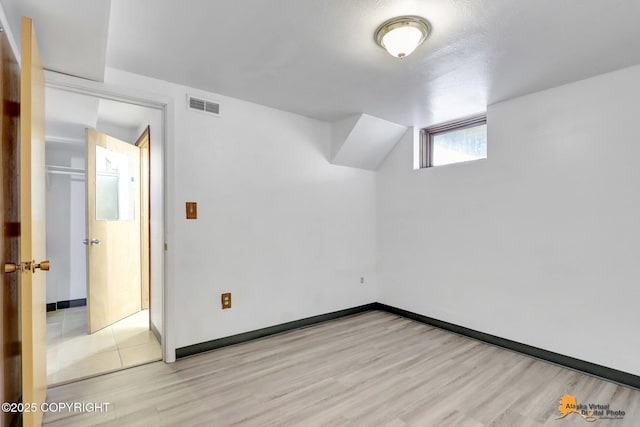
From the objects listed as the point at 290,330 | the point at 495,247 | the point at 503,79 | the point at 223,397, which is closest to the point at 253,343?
the point at 290,330

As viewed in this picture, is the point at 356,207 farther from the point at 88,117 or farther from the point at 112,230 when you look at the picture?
the point at 88,117

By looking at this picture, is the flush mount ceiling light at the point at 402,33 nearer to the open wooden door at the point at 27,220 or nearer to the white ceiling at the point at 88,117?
the open wooden door at the point at 27,220

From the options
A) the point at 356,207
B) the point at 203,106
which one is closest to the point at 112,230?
the point at 203,106

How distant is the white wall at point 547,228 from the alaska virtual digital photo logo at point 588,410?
0.51 meters

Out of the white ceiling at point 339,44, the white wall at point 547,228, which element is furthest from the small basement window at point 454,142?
the white ceiling at point 339,44

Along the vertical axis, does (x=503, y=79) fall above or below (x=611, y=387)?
above

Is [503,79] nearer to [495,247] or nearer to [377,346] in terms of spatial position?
[495,247]

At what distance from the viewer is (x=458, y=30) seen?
6.05 ft

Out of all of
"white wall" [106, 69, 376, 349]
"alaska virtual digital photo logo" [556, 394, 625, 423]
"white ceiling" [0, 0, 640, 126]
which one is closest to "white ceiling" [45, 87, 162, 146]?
"white wall" [106, 69, 376, 349]

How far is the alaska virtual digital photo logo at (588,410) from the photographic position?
6.19ft

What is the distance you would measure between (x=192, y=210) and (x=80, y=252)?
2553 millimetres

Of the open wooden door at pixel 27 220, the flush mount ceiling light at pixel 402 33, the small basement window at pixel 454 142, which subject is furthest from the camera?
the small basement window at pixel 454 142

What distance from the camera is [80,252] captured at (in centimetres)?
412

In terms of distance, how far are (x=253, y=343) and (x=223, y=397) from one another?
903mm
